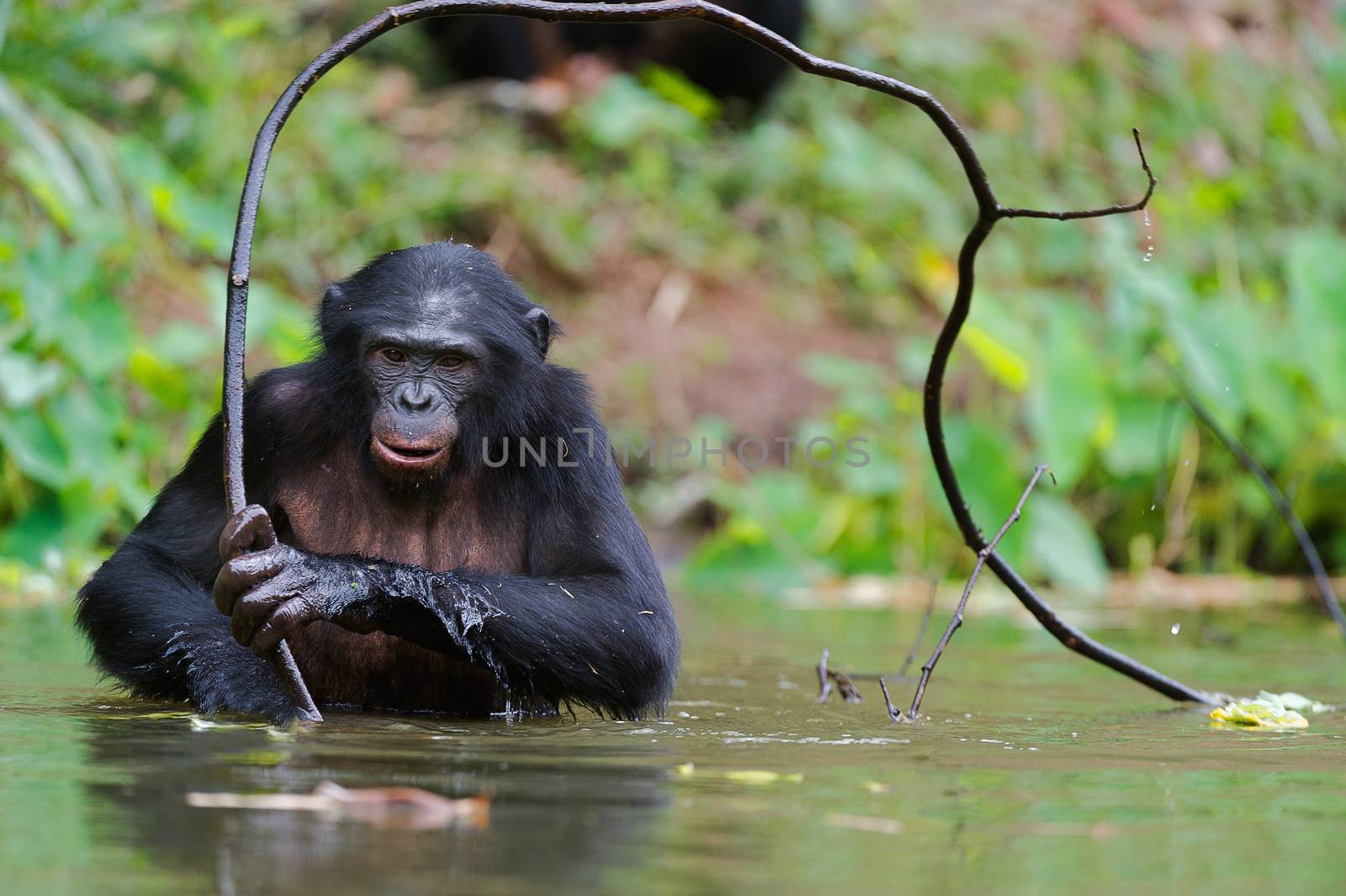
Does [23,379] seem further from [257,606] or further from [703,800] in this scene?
[703,800]

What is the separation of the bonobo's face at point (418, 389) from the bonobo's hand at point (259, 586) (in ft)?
2.10

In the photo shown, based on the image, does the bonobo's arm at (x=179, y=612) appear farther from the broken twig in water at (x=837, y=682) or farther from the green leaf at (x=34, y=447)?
the green leaf at (x=34, y=447)

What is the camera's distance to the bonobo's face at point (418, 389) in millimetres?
4855

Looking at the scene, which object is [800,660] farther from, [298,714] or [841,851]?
[841,851]

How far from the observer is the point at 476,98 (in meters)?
14.9

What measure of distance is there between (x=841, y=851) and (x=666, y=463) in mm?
9523

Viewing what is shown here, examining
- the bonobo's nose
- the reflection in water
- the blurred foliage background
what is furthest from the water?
the blurred foliage background

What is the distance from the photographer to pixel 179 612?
16.4 ft

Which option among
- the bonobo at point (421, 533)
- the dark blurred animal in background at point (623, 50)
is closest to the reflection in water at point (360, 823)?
the bonobo at point (421, 533)

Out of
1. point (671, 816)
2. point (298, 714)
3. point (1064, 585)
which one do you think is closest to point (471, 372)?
point (298, 714)

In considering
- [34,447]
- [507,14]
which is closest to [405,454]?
[507,14]

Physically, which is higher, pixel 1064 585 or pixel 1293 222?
pixel 1293 222

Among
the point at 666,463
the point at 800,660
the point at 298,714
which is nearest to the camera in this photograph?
the point at 298,714

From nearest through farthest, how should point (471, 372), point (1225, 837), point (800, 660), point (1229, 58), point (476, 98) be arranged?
1. point (1225, 837)
2. point (471, 372)
3. point (800, 660)
4. point (476, 98)
5. point (1229, 58)
